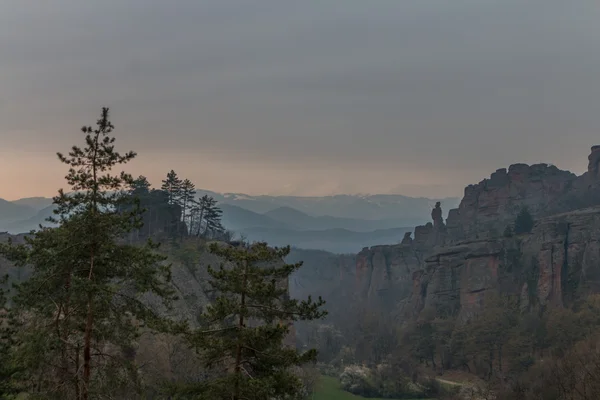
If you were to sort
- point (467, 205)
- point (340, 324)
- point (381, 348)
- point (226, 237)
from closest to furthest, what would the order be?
point (226, 237)
point (381, 348)
point (340, 324)
point (467, 205)

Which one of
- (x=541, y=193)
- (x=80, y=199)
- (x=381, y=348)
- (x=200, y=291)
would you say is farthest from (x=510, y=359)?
(x=541, y=193)

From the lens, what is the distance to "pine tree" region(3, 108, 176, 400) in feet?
49.9

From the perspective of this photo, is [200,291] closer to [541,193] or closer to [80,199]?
[80,199]

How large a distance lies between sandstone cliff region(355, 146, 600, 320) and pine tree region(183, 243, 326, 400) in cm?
7444

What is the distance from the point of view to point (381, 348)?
84.1 metres

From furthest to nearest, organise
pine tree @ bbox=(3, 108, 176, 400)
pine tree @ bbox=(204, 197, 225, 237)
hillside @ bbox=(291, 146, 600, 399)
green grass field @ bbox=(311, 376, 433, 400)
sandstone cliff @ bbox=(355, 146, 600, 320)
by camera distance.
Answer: sandstone cliff @ bbox=(355, 146, 600, 320) < pine tree @ bbox=(204, 197, 225, 237) < hillside @ bbox=(291, 146, 600, 399) < green grass field @ bbox=(311, 376, 433, 400) < pine tree @ bbox=(3, 108, 176, 400)

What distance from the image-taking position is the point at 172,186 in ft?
218

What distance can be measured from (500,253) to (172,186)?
60.1 meters

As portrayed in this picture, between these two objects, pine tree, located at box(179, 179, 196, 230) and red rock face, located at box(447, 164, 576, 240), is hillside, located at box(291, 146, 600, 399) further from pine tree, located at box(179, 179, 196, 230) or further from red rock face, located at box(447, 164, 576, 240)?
pine tree, located at box(179, 179, 196, 230)

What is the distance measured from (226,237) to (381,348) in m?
30.9

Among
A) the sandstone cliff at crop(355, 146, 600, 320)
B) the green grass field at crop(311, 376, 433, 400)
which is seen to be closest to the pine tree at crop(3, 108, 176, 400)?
the green grass field at crop(311, 376, 433, 400)

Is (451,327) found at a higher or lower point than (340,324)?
higher

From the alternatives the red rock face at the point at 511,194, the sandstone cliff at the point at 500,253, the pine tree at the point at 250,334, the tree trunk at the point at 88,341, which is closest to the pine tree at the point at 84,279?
the tree trunk at the point at 88,341

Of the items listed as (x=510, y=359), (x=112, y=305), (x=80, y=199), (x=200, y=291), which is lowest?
(x=510, y=359)
